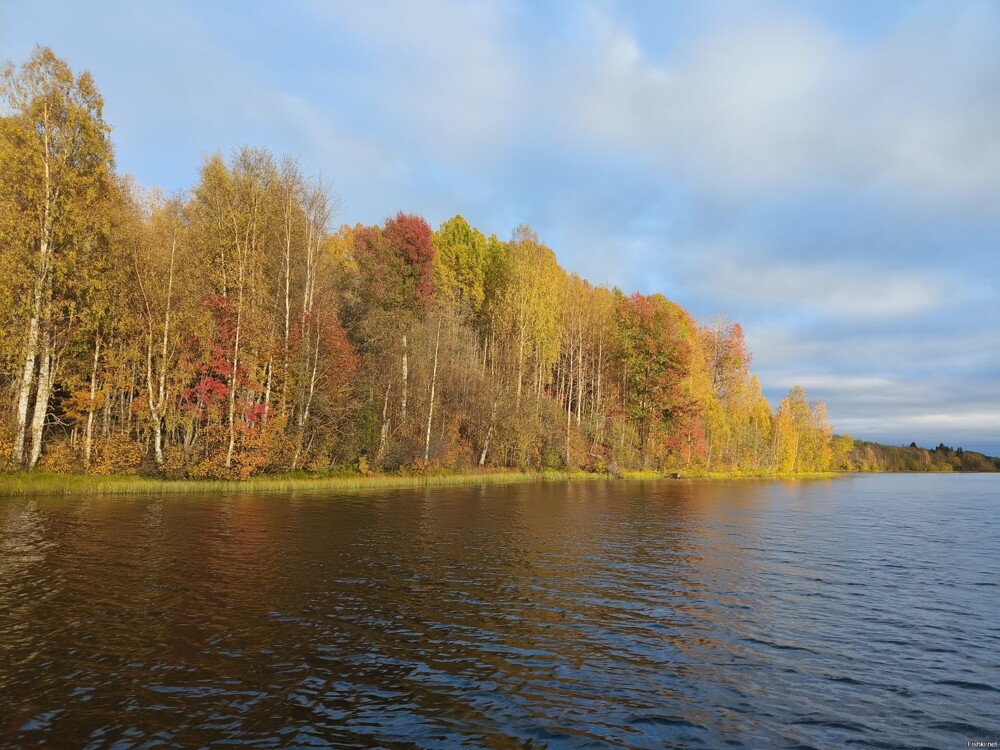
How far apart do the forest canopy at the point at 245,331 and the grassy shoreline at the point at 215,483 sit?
1173mm

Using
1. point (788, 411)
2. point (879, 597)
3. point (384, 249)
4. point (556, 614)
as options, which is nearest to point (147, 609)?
point (556, 614)

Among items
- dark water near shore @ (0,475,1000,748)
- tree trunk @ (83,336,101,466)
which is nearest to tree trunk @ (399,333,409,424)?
tree trunk @ (83,336,101,466)

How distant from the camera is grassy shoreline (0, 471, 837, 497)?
29.3m

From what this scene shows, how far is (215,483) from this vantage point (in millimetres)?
35719

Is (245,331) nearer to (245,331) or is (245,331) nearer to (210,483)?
(245,331)

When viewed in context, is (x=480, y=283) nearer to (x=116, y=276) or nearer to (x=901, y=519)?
(x=116, y=276)

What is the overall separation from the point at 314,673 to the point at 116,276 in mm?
34500

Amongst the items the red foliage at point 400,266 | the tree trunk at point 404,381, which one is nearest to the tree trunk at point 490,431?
the tree trunk at point 404,381

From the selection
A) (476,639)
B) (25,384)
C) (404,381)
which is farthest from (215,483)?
(476,639)

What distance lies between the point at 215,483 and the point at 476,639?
99.1 feet

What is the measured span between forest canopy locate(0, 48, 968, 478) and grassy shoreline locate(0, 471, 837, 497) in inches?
46.2

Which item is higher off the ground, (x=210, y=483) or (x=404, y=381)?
(x=404, y=381)

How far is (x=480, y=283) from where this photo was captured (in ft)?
236

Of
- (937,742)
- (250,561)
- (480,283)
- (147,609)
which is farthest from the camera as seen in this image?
(480,283)
